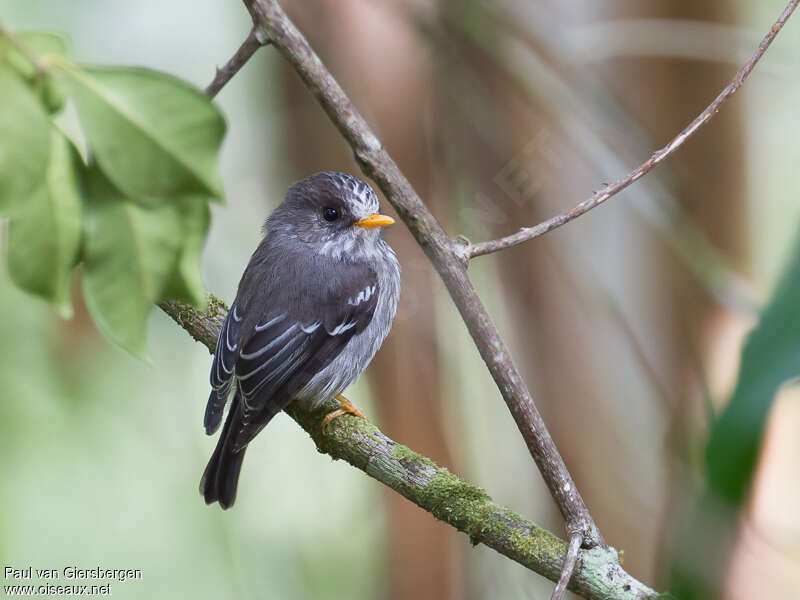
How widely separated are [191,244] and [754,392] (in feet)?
3.75

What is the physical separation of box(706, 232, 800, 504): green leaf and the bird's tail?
2.01m

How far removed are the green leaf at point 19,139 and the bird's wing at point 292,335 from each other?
7.04 feet

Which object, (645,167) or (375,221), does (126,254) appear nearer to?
(645,167)

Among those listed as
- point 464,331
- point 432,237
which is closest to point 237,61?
point 432,237

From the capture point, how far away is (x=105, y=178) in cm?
116

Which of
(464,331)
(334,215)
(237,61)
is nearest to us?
(237,61)

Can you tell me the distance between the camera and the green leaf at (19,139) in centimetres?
103

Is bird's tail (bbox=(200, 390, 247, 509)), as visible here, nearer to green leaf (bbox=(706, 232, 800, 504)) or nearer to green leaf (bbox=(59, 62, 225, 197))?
green leaf (bbox=(706, 232, 800, 504))

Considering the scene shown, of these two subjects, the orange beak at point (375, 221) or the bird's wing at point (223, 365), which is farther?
the orange beak at point (375, 221)

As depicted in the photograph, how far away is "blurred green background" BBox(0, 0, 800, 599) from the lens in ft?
14.7

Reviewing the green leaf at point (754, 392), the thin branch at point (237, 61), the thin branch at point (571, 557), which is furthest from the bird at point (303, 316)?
the green leaf at point (754, 392)

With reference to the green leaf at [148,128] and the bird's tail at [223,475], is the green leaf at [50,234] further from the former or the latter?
the bird's tail at [223,475]

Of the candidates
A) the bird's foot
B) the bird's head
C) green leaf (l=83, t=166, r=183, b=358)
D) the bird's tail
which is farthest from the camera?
the bird's head

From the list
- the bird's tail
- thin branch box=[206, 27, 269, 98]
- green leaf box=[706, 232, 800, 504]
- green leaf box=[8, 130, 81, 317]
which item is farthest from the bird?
green leaf box=[8, 130, 81, 317]
